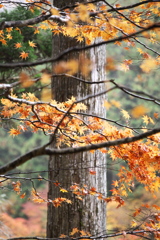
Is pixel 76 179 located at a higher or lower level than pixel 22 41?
lower

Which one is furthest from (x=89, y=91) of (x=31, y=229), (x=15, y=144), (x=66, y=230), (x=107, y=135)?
(x=15, y=144)

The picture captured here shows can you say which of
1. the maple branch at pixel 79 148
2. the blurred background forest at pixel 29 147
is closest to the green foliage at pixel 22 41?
the blurred background forest at pixel 29 147

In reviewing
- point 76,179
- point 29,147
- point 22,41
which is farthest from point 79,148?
point 29,147

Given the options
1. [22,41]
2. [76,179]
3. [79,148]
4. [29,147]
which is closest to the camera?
[79,148]

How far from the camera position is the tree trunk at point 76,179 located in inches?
105

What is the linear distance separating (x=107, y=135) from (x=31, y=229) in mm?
7583

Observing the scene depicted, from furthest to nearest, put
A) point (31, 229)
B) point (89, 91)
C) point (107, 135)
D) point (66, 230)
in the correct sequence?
point (31, 229), point (89, 91), point (66, 230), point (107, 135)

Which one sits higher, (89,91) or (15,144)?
(15,144)

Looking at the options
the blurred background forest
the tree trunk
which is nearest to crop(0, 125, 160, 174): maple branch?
the blurred background forest

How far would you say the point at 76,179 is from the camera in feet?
8.83

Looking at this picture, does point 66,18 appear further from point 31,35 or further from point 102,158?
point 31,35

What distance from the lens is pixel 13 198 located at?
32.6 ft

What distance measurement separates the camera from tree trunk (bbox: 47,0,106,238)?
2.67m

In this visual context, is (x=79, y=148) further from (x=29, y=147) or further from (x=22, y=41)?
(x=29, y=147)
